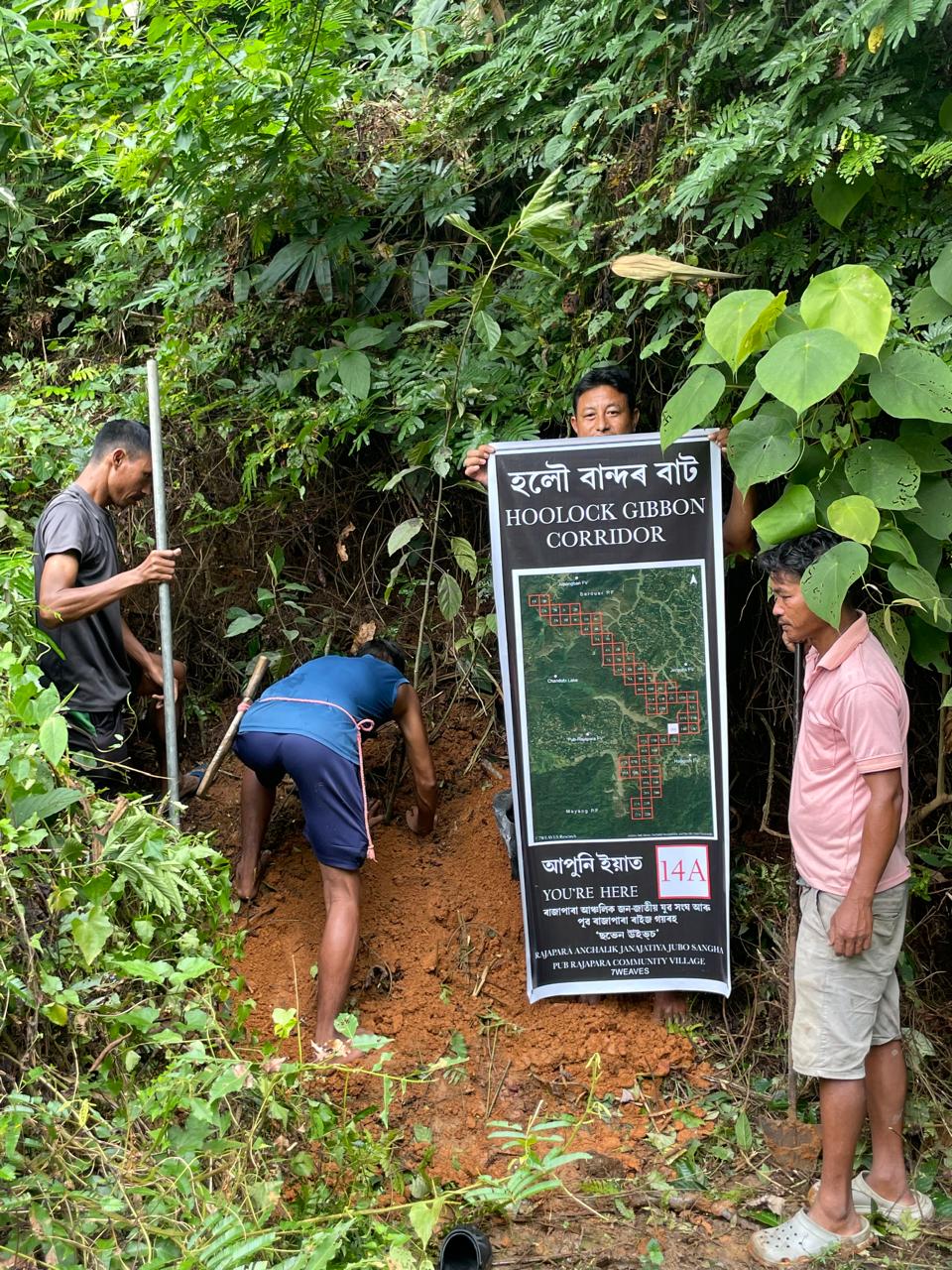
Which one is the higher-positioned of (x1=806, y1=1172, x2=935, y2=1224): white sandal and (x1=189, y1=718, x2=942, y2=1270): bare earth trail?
(x1=189, y1=718, x2=942, y2=1270): bare earth trail

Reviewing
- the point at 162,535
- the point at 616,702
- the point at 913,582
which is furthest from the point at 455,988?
the point at 913,582

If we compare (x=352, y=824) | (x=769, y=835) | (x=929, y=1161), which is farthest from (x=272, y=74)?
(x=929, y=1161)

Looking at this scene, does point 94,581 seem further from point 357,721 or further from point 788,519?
point 788,519

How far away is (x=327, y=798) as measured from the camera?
13.1 ft

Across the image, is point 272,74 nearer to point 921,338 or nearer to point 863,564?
point 921,338

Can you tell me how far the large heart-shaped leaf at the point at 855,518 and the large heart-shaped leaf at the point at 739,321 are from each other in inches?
17.6

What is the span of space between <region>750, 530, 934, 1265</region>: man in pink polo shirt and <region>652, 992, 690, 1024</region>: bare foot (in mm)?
745

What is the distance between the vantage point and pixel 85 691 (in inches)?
158

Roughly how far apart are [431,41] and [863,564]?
343cm

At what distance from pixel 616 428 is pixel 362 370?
128cm

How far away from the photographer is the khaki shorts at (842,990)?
3.19m

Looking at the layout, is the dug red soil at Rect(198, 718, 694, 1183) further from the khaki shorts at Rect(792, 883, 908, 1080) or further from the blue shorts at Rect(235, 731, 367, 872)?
the khaki shorts at Rect(792, 883, 908, 1080)

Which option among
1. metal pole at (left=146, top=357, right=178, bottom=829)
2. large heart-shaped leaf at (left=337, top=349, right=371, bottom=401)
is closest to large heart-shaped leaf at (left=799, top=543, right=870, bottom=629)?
metal pole at (left=146, top=357, right=178, bottom=829)

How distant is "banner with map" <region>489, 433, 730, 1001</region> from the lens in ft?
12.2
